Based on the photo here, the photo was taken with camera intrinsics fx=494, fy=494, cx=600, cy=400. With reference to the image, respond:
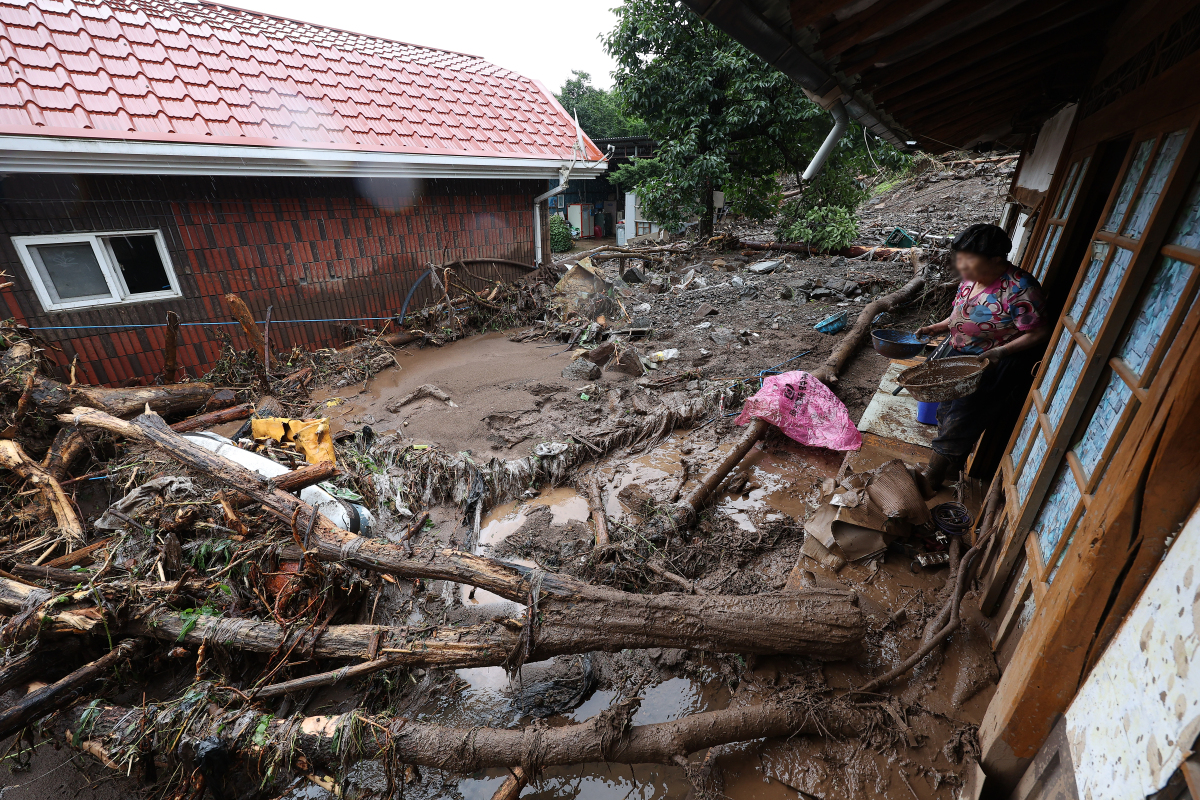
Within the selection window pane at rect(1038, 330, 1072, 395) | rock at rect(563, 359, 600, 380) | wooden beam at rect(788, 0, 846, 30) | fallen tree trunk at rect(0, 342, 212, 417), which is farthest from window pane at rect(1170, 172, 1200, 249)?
fallen tree trunk at rect(0, 342, 212, 417)

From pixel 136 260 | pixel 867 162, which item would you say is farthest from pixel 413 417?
pixel 867 162

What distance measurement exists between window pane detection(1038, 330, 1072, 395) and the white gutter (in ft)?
25.1

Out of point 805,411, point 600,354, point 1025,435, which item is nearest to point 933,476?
point 1025,435

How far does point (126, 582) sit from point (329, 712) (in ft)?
4.65

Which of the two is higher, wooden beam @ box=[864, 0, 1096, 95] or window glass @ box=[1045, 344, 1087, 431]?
wooden beam @ box=[864, 0, 1096, 95]

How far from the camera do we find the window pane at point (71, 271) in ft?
18.1

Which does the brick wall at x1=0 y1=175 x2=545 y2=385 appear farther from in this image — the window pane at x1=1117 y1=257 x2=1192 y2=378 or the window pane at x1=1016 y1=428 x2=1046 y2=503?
the window pane at x1=1117 y1=257 x2=1192 y2=378

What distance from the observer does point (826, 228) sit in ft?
43.5

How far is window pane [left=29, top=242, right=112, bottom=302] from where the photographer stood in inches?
217

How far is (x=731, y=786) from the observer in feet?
7.34

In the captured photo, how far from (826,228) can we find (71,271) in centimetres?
1467

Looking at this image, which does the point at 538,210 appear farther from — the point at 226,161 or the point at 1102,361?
the point at 1102,361

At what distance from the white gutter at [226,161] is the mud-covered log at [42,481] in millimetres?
2933

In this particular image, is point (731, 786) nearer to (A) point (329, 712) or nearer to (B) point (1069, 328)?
(A) point (329, 712)
